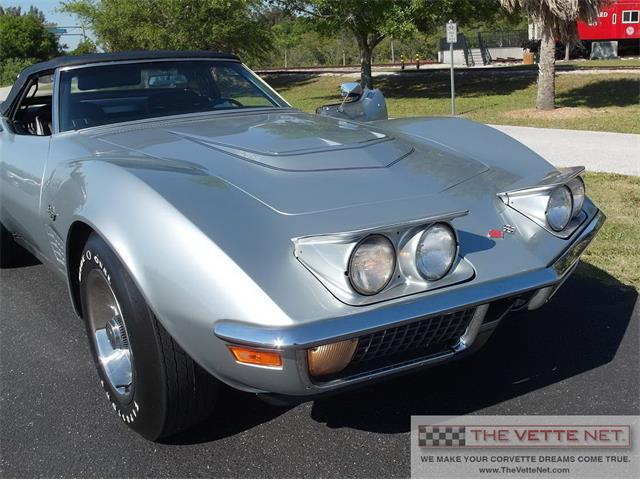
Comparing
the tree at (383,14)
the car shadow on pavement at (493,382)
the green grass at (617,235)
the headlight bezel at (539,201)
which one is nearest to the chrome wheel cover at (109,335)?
the car shadow on pavement at (493,382)

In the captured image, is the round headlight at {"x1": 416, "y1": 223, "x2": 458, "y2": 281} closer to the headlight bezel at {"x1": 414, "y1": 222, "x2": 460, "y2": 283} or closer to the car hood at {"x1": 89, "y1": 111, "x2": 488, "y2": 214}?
the headlight bezel at {"x1": 414, "y1": 222, "x2": 460, "y2": 283}

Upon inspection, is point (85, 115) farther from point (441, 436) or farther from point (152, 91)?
point (441, 436)

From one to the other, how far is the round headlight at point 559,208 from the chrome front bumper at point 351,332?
1.11 ft

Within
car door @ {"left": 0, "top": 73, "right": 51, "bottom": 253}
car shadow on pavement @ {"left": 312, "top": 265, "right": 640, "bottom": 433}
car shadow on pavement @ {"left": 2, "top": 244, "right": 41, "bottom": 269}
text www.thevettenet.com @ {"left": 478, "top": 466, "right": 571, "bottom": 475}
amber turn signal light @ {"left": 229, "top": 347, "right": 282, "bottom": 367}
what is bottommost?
text www.thevettenet.com @ {"left": 478, "top": 466, "right": 571, "bottom": 475}

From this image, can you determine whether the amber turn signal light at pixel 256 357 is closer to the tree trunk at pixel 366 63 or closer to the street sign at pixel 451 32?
the street sign at pixel 451 32

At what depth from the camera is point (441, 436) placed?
2.48m

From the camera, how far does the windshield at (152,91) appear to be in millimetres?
3482

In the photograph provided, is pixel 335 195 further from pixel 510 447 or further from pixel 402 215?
pixel 510 447

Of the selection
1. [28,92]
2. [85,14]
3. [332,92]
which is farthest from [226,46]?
[28,92]

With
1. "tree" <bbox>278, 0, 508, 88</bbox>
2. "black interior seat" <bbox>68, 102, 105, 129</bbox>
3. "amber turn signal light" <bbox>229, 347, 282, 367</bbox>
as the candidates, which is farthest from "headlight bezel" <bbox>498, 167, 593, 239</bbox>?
"tree" <bbox>278, 0, 508, 88</bbox>

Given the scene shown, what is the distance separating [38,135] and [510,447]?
8.89 ft

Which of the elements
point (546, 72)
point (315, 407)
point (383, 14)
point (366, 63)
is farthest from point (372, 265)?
point (366, 63)

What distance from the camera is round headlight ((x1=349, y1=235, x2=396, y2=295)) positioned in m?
2.03

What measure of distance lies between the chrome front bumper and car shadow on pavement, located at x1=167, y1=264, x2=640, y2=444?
16.0 inches
